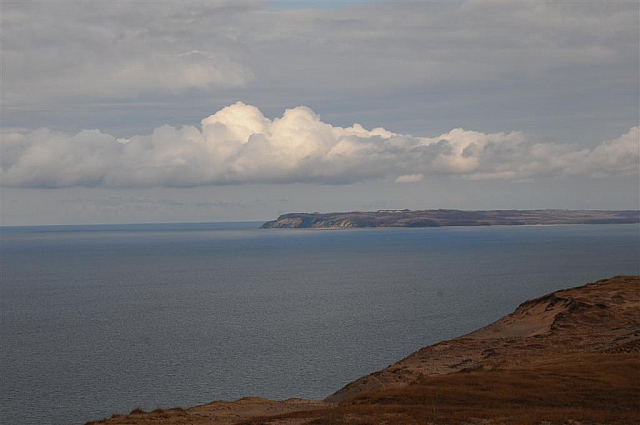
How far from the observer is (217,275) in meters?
186

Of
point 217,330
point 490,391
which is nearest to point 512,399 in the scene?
point 490,391

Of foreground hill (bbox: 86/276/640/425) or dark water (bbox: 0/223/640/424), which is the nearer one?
foreground hill (bbox: 86/276/640/425)

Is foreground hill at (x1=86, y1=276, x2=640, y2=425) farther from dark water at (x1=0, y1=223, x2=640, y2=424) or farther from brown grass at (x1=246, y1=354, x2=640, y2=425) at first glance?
dark water at (x1=0, y1=223, x2=640, y2=424)

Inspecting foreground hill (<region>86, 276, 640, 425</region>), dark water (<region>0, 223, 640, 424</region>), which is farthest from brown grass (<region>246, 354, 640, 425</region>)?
dark water (<region>0, 223, 640, 424</region>)

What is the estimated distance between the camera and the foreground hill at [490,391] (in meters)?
33.2

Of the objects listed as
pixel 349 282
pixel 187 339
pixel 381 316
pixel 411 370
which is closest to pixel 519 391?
pixel 411 370

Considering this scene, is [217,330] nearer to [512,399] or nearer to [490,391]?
[490,391]

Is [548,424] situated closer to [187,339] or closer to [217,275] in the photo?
[187,339]

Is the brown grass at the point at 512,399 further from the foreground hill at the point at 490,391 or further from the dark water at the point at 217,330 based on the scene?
the dark water at the point at 217,330

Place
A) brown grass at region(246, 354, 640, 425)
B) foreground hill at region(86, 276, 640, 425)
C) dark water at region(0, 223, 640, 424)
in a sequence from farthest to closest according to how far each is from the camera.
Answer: dark water at region(0, 223, 640, 424) < foreground hill at region(86, 276, 640, 425) < brown grass at region(246, 354, 640, 425)

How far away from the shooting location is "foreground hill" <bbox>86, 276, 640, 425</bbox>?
33.2 metres

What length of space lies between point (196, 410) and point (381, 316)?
62051 millimetres

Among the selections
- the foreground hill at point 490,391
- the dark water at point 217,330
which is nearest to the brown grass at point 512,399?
the foreground hill at point 490,391

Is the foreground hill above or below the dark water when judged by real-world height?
above
